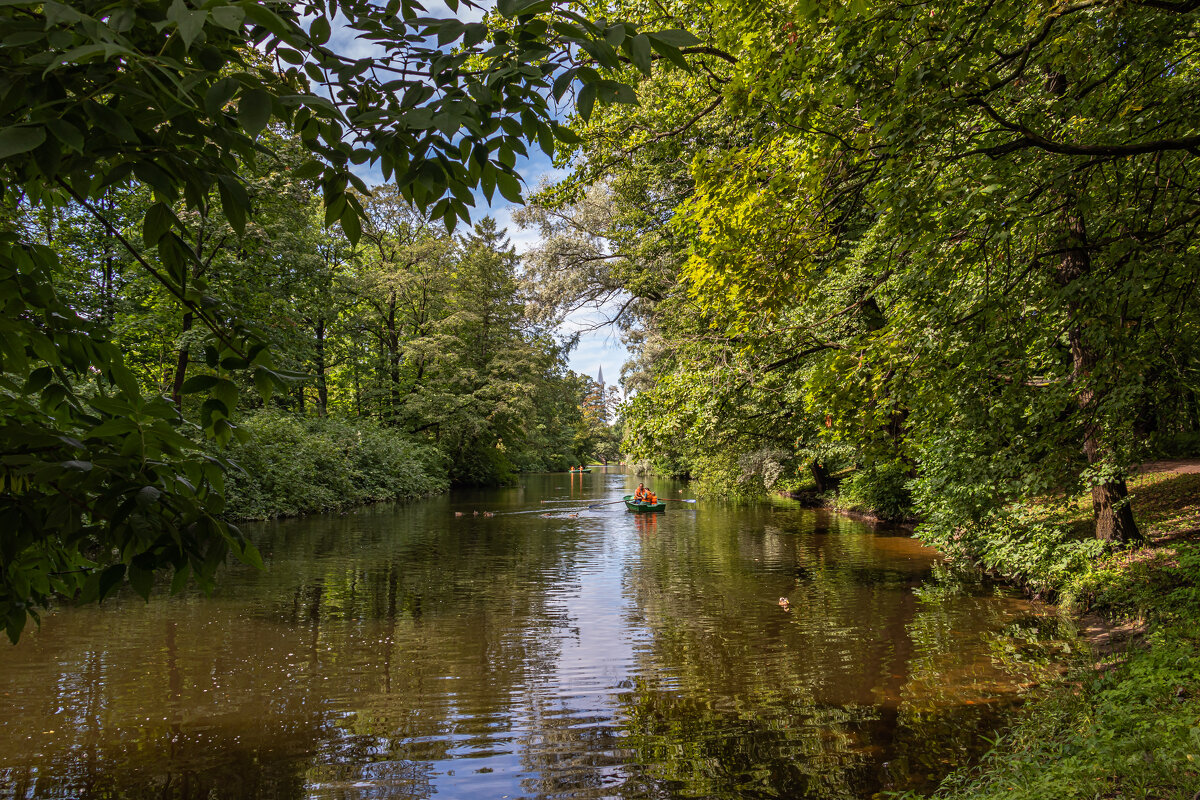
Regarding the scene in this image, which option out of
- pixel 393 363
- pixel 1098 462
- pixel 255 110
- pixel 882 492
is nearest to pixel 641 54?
pixel 255 110

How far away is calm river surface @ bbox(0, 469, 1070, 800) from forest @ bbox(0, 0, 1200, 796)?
1626mm

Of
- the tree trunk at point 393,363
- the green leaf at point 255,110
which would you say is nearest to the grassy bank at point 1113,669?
the green leaf at point 255,110

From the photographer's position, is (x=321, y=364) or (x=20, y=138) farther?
(x=321, y=364)

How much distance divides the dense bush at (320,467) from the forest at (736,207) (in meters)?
4.76

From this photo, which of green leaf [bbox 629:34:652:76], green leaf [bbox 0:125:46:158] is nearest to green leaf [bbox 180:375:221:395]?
green leaf [bbox 0:125:46:158]

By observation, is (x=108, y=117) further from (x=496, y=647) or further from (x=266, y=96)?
(x=496, y=647)

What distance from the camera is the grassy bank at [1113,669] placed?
12.5 ft

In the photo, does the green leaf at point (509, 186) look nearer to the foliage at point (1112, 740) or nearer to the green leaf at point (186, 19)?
the green leaf at point (186, 19)

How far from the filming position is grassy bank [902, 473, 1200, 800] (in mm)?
3809

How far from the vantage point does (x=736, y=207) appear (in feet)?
19.5

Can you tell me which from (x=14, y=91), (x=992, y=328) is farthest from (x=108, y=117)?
(x=992, y=328)

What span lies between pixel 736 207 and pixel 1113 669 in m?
5.61

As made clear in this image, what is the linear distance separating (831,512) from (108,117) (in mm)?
25515

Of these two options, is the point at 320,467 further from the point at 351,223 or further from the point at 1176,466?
the point at 1176,466
